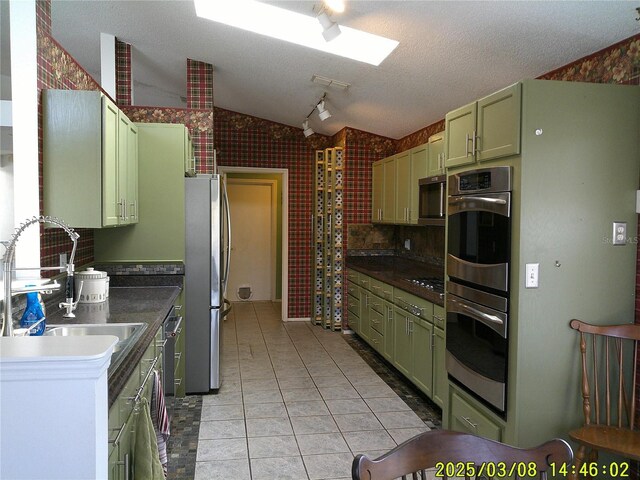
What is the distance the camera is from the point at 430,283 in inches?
154

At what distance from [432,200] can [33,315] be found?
126 inches

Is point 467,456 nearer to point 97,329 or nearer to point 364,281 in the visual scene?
point 97,329

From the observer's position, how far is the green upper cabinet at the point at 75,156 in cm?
266

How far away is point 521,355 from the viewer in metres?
2.36

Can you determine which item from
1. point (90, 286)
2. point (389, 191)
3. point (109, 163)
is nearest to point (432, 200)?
→ point (389, 191)

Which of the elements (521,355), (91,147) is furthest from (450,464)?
(91,147)

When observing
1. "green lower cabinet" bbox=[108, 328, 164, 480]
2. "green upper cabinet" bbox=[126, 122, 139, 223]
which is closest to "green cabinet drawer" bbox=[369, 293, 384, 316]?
"green upper cabinet" bbox=[126, 122, 139, 223]

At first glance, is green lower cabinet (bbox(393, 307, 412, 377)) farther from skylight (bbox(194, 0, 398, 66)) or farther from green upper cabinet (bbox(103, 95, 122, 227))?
green upper cabinet (bbox(103, 95, 122, 227))

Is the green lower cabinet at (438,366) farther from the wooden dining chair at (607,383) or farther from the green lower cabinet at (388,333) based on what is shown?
the wooden dining chair at (607,383)

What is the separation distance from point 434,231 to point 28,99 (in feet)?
12.5

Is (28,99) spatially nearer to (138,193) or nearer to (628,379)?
(138,193)

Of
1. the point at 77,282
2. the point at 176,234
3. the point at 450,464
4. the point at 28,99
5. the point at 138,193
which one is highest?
the point at 28,99

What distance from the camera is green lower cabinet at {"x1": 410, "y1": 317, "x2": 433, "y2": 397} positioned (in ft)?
11.8

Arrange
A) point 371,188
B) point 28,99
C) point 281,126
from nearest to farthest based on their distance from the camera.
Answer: point 28,99 → point 371,188 → point 281,126
